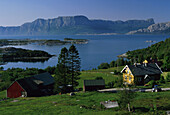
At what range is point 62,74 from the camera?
44.8 m

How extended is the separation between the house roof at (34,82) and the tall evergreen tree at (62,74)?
247 inches

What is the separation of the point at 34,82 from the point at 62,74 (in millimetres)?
8400

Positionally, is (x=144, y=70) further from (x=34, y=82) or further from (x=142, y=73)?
(x=34, y=82)

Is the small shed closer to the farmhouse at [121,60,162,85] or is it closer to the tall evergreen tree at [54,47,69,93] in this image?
the tall evergreen tree at [54,47,69,93]

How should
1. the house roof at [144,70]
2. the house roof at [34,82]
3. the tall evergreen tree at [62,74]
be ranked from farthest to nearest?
the house roof at [144,70]
the house roof at [34,82]
the tall evergreen tree at [62,74]

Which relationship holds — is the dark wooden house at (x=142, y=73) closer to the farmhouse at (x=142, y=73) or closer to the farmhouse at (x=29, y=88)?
the farmhouse at (x=142, y=73)

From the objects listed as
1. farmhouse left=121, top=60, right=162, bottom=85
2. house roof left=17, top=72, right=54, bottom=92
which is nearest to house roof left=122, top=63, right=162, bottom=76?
farmhouse left=121, top=60, right=162, bottom=85

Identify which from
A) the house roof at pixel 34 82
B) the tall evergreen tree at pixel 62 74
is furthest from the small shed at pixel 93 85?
the house roof at pixel 34 82

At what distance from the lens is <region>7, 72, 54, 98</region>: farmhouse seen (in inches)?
1772

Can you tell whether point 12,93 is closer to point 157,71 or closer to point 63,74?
point 63,74

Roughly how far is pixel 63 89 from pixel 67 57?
7.55 m

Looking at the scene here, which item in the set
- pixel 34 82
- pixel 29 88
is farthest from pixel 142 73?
pixel 29 88

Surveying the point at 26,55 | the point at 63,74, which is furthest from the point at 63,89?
the point at 26,55

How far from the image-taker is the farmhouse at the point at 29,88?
4500cm
